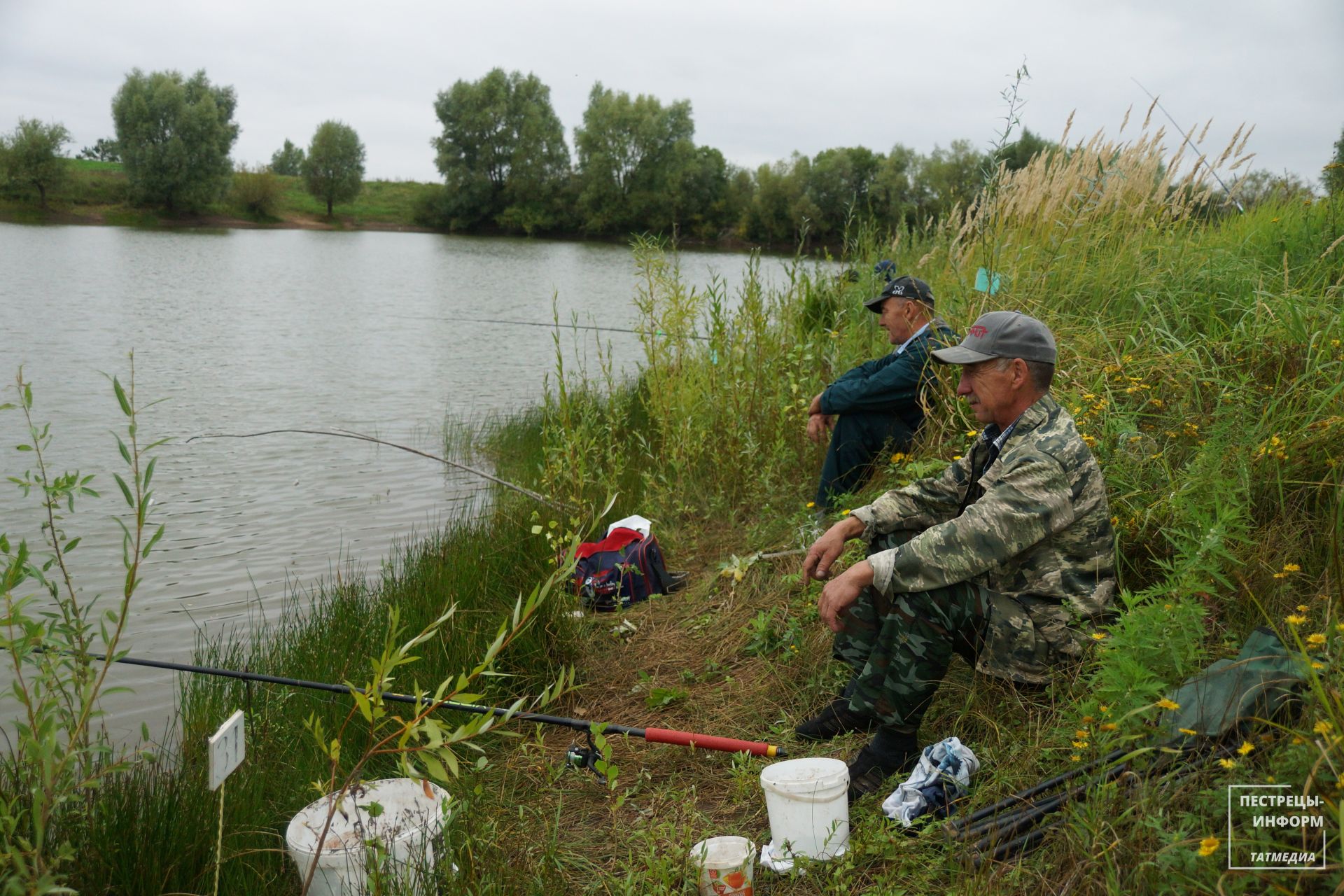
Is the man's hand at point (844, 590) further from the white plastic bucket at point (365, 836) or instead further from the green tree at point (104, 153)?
the green tree at point (104, 153)

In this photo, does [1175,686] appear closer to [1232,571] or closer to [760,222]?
[1232,571]

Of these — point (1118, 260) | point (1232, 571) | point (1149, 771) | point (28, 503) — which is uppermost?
point (1118, 260)

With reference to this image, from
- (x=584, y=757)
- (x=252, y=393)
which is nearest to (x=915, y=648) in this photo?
(x=584, y=757)

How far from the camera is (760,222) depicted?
30.7 metres

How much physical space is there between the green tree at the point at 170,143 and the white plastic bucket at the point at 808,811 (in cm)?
4671

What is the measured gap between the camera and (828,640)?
3482 millimetres

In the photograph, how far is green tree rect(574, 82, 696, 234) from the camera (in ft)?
142

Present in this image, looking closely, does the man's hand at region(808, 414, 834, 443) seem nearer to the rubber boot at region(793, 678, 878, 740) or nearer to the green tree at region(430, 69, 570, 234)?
the rubber boot at region(793, 678, 878, 740)

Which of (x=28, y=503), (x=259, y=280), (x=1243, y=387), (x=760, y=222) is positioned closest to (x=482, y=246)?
(x=760, y=222)

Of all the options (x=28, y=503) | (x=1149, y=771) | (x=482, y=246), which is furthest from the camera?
(x=482, y=246)

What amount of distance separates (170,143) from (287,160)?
15.8 m

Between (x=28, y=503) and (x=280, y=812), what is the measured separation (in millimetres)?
4927

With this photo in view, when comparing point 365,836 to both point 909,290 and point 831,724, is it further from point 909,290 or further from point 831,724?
point 909,290

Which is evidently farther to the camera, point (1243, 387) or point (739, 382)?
point (739, 382)
